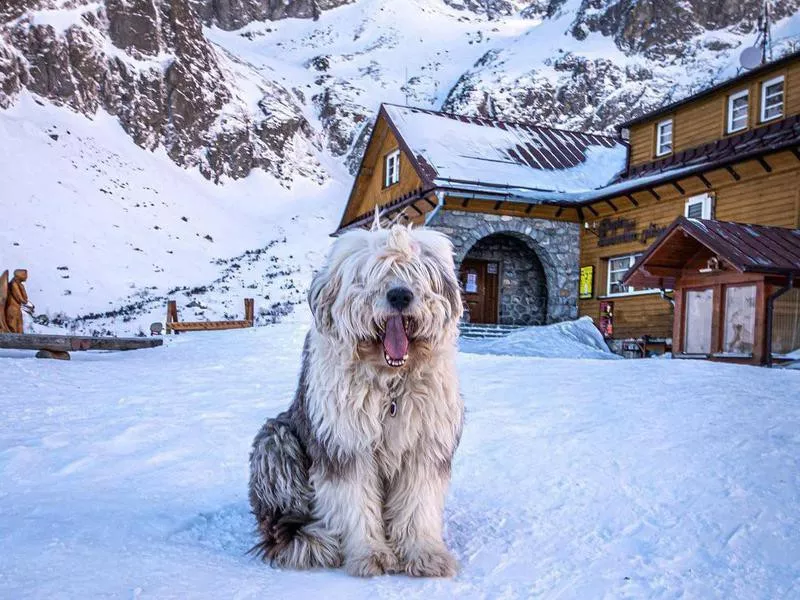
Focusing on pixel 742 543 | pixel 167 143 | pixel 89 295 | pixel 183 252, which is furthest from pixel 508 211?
pixel 167 143

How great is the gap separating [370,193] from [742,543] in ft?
69.7

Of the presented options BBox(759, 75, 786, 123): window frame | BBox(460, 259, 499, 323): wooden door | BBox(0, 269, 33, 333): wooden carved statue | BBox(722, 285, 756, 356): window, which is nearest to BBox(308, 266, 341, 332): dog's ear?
BBox(722, 285, 756, 356): window

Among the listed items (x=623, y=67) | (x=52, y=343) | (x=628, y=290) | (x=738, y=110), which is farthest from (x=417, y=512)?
(x=623, y=67)

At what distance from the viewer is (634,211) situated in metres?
18.7

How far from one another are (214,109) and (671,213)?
154ft

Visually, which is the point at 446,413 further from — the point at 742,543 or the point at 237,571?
the point at 742,543

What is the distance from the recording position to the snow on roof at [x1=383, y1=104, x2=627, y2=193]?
1923 cm

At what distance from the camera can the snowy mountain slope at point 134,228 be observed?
3003cm

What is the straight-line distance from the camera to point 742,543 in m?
3.38

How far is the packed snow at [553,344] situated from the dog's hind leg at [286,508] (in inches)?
408

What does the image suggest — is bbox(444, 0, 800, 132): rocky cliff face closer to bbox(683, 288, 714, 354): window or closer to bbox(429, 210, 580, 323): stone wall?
bbox(429, 210, 580, 323): stone wall

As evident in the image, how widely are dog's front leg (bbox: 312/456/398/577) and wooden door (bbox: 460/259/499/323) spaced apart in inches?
737

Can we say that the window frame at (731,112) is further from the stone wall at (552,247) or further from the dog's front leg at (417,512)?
the dog's front leg at (417,512)

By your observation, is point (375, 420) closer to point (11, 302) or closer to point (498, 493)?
point (498, 493)
